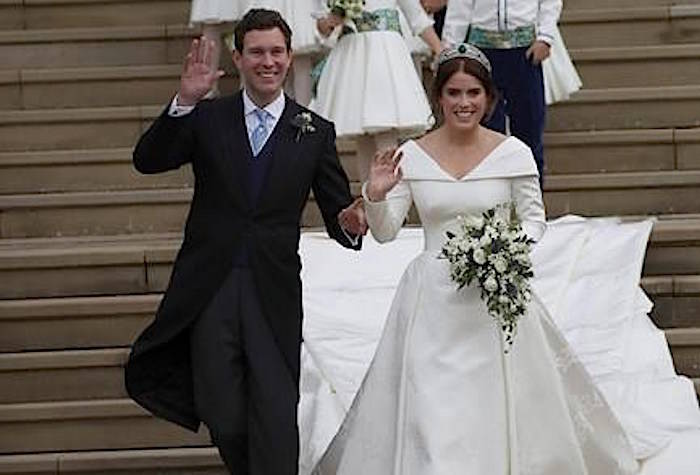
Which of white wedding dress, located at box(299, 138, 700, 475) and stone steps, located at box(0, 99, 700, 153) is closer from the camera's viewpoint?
white wedding dress, located at box(299, 138, 700, 475)

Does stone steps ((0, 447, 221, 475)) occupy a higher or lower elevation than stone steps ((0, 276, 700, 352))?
lower

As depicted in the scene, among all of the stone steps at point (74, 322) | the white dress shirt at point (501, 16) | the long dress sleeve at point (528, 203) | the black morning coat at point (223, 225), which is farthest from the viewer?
the white dress shirt at point (501, 16)

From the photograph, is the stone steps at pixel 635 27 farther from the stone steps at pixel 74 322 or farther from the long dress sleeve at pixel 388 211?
the long dress sleeve at pixel 388 211

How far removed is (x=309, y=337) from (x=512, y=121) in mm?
1952

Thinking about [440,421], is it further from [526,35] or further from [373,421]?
[526,35]

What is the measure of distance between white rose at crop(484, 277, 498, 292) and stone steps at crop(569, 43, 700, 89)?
5506 millimetres

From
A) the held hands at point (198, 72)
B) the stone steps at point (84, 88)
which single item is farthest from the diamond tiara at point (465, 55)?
the stone steps at point (84, 88)

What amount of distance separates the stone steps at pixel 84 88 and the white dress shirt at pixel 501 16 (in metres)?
2.20

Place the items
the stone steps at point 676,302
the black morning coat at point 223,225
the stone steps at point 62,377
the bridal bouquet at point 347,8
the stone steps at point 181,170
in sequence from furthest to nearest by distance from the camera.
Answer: the stone steps at point 181,170, the bridal bouquet at point 347,8, the stone steps at point 676,302, the stone steps at point 62,377, the black morning coat at point 223,225

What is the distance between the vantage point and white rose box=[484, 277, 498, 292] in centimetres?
744

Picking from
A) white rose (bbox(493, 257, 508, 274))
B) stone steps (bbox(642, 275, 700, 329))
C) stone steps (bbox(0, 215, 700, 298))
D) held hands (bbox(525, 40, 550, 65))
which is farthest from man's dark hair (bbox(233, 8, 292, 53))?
held hands (bbox(525, 40, 550, 65))

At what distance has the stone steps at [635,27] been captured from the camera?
1317cm

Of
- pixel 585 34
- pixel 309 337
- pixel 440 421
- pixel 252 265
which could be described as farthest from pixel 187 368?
pixel 585 34

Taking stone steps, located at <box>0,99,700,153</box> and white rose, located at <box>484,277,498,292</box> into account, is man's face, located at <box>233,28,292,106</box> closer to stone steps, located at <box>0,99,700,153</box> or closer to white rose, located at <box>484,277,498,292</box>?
white rose, located at <box>484,277,498,292</box>
